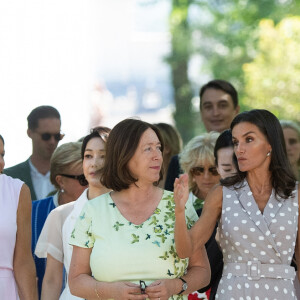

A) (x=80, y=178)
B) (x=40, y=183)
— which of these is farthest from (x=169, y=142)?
(x=80, y=178)

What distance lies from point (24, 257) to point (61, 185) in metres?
1.04

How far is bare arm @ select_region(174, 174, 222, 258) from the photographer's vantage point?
12.5ft

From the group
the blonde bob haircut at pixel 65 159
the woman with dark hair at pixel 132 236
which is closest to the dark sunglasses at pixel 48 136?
the blonde bob haircut at pixel 65 159

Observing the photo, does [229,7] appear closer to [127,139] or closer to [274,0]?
[274,0]

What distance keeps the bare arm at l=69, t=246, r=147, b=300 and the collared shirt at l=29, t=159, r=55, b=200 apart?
2624mm

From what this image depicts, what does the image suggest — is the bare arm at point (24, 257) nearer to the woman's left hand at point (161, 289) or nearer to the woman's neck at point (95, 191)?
the woman's neck at point (95, 191)

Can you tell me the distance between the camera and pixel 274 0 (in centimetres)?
2023

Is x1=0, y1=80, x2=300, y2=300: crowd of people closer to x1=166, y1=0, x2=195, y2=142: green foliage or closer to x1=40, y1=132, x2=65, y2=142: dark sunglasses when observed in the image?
x1=40, y1=132, x2=65, y2=142: dark sunglasses

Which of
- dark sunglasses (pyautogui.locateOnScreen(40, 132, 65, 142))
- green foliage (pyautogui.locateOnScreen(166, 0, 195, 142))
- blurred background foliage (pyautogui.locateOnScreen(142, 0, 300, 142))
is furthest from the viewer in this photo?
green foliage (pyautogui.locateOnScreen(166, 0, 195, 142))

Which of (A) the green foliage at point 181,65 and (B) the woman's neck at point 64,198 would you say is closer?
(B) the woman's neck at point 64,198

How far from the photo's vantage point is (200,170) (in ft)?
18.9

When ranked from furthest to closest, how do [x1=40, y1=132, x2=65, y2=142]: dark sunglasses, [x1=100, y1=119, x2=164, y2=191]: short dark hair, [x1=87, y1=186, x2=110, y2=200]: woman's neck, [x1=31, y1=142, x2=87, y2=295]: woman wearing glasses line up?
[x1=40, y1=132, x2=65, y2=142]: dark sunglasses
[x1=31, y1=142, x2=87, y2=295]: woman wearing glasses
[x1=87, y1=186, x2=110, y2=200]: woman's neck
[x1=100, y1=119, x2=164, y2=191]: short dark hair

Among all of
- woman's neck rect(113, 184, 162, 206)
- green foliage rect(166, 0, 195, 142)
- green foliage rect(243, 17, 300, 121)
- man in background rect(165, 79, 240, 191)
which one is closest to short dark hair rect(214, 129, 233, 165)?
woman's neck rect(113, 184, 162, 206)

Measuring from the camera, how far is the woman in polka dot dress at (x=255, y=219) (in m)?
4.07
